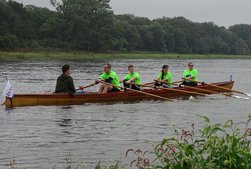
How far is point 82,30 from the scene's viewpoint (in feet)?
325

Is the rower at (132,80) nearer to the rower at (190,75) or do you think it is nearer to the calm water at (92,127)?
the calm water at (92,127)

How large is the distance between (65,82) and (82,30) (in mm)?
80298

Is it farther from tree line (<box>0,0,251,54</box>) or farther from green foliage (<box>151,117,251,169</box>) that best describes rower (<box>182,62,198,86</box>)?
tree line (<box>0,0,251,54</box>)

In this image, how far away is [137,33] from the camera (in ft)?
389

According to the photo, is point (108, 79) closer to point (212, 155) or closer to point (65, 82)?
point (65, 82)

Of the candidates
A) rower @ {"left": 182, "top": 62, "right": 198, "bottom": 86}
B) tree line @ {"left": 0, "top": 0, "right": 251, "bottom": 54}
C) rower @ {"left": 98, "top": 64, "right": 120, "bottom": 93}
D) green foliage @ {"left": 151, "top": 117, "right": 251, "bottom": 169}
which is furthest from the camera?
tree line @ {"left": 0, "top": 0, "right": 251, "bottom": 54}

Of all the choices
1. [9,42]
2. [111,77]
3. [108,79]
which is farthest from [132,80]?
[9,42]

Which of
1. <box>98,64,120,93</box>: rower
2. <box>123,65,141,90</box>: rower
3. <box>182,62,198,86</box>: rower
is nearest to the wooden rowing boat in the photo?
<box>98,64,120,93</box>: rower

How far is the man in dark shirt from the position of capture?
1968 centimetres

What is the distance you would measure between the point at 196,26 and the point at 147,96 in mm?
132824

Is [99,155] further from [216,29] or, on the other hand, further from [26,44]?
[216,29]

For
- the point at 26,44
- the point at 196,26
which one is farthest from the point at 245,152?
the point at 196,26

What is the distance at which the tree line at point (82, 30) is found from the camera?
8619 centimetres

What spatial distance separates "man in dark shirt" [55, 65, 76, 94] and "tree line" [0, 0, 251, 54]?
5794 cm
